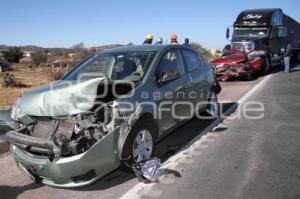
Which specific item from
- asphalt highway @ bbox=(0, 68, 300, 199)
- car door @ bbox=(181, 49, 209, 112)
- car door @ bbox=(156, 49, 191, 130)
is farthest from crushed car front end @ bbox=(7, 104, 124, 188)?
car door @ bbox=(181, 49, 209, 112)

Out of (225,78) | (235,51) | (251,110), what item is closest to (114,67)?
(251,110)

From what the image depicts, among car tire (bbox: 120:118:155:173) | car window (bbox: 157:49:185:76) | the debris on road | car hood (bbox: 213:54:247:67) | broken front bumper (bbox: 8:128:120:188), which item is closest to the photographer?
broken front bumper (bbox: 8:128:120:188)

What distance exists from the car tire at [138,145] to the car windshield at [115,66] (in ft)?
2.50

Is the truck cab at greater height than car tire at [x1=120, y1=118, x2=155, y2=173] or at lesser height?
greater

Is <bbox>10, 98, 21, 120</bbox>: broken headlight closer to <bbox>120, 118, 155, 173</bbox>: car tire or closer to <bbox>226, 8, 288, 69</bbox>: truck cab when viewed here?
<bbox>120, 118, 155, 173</bbox>: car tire

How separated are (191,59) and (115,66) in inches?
63.9

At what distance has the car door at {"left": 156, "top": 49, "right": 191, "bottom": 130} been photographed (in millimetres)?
5254

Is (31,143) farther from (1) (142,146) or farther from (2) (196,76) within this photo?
(2) (196,76)

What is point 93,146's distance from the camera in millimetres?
3865

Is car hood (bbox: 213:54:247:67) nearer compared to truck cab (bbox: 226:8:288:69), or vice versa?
car hood (bbox: 213:54:247:67)

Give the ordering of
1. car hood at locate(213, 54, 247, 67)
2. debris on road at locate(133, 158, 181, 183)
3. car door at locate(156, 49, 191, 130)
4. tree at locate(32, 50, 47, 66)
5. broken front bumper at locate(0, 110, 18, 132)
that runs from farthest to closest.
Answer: tree at locate(32, 50, 47, 66)
car hood at locate(213, 54, 247, 67)
car door at locate(156, 49, 191, 130)
broken front bumper at locate(0, 110, 18, 132)
debris on road at locate(133, 158, 181, 183)

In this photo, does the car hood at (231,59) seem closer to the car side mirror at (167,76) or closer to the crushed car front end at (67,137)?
the car side mirror at (167,76)

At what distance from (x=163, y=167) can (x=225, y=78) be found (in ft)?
38.9

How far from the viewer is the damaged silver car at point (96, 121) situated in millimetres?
3908
